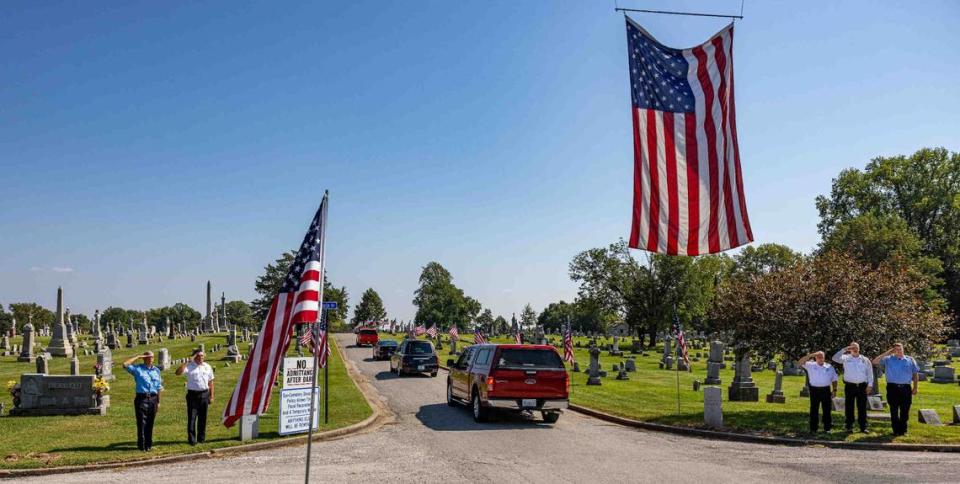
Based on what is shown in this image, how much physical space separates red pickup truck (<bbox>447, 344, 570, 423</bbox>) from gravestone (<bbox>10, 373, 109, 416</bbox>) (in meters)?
9.10

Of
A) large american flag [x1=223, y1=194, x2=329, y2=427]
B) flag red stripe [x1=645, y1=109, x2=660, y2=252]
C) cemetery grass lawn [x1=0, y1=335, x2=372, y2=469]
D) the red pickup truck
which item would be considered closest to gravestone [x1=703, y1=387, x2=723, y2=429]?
the red pickup truck

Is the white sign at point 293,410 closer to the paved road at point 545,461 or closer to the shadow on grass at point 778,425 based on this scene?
the paved road at point 545,461

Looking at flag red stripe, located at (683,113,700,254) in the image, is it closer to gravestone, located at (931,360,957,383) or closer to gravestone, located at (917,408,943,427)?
gravestone, located at (917,408,943,427)

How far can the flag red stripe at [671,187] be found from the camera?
38.9 feet

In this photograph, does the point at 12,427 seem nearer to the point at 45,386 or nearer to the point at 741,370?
the point at 45,386

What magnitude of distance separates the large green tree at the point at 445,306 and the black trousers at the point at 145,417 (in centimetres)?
9655

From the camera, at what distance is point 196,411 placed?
1263 centimetres

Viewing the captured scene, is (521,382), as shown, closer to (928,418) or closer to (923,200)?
(928,418)

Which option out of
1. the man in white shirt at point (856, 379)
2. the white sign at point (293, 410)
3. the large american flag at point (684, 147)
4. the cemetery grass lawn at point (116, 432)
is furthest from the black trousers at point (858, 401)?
the white sign at point (293, 410)

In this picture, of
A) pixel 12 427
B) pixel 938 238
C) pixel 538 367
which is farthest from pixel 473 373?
pixel 938 238

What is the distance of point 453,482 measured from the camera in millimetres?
9492

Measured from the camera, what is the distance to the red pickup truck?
15477 mm

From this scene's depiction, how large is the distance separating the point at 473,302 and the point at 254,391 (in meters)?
115

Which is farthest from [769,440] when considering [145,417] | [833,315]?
[145,417]
